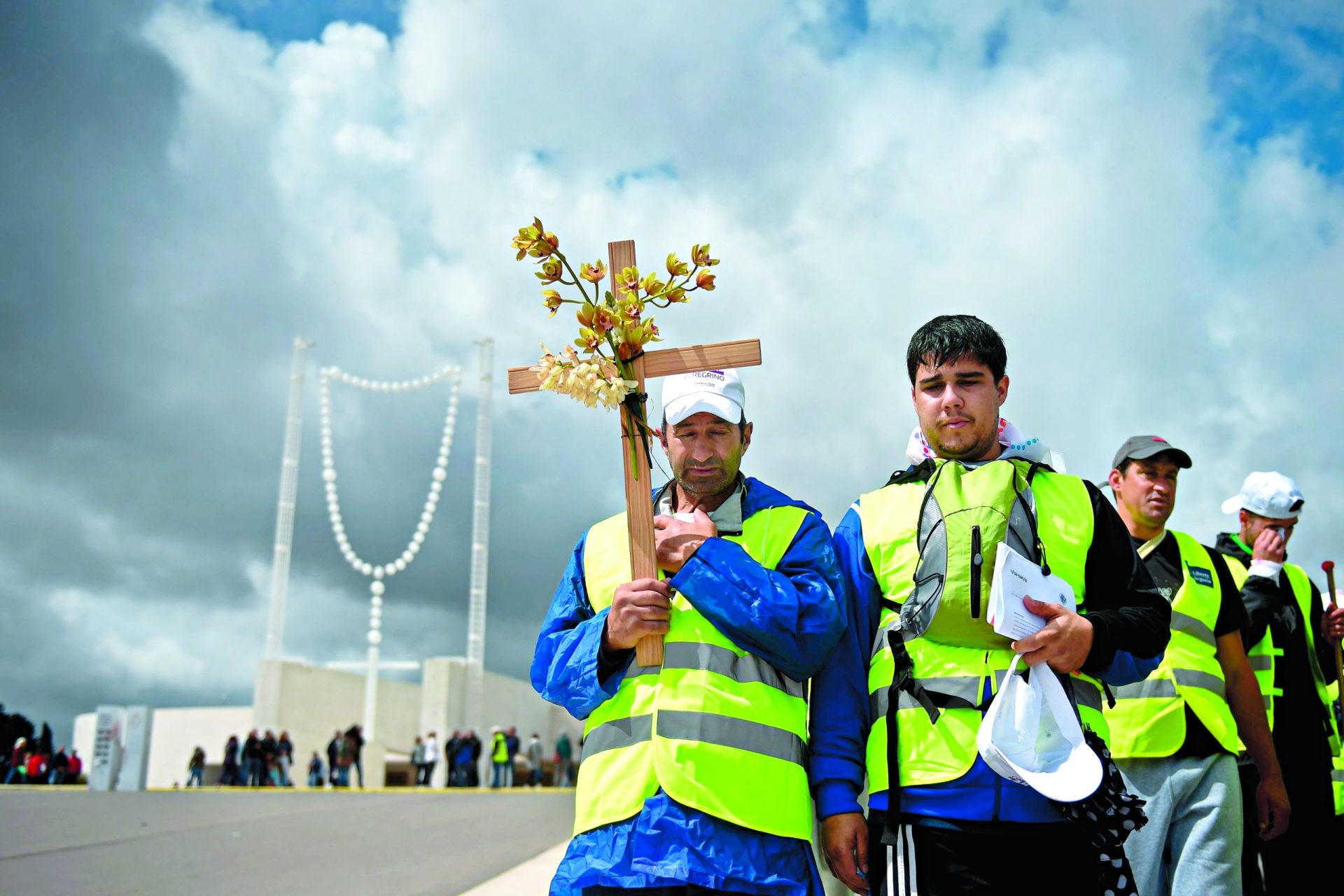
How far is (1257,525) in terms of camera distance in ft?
17.8

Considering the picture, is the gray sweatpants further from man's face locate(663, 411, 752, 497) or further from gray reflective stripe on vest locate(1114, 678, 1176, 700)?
man's face locate(663, 411, 752, 497)

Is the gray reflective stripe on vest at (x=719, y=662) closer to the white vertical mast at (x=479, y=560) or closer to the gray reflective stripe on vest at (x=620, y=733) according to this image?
the gray reflective stripe on vest at (x=620, y=733)

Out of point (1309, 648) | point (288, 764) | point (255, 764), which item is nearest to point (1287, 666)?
point (1309, 648)

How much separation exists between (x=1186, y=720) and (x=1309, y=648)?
1835 millimetres

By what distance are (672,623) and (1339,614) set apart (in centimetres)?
444

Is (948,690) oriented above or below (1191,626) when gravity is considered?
below

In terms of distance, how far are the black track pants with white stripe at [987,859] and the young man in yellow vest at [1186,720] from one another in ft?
3.88

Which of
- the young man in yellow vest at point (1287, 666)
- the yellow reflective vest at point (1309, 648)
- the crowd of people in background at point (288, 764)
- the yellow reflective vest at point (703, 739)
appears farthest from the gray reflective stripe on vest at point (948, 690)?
the crowd of people in background at point (288, 764)

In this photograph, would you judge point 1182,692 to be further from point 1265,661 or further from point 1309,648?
point 1309,648

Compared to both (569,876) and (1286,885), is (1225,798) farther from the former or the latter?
(569,876)

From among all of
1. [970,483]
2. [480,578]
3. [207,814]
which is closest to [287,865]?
[207,814]

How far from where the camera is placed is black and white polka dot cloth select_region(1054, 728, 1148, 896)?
2455 mm

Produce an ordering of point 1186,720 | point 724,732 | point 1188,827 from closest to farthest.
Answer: point 724,732
point 1188,827
point 1186,720

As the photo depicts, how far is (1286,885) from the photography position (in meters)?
5.07
